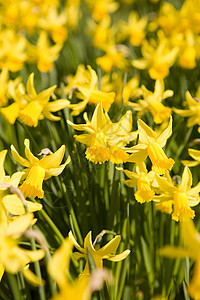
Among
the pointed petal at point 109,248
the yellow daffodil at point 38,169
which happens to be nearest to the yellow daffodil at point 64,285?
the pointed petal at point 109,248

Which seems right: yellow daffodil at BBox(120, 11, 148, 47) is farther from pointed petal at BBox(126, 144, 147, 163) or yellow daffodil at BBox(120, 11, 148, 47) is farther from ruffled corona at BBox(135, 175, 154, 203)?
ruffled corona at BBox(135, 175, 154, 203)

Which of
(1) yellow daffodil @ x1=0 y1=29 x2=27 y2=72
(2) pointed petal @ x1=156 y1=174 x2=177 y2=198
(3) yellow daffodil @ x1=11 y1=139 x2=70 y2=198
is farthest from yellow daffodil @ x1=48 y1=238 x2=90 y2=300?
(1) yellow daffodil @ x1=0 y1=29 x2=27 y2=72

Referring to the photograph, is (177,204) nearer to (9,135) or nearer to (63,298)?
(63,298)

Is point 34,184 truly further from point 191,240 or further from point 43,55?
point 43,55

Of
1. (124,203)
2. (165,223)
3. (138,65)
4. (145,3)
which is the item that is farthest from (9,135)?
(145,3)

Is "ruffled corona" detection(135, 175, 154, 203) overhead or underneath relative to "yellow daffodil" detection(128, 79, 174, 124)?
underneath

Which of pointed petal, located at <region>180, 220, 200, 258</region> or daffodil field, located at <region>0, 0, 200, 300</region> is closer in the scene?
pointed petal, located at <region>180, 220, 200, 258</region>
